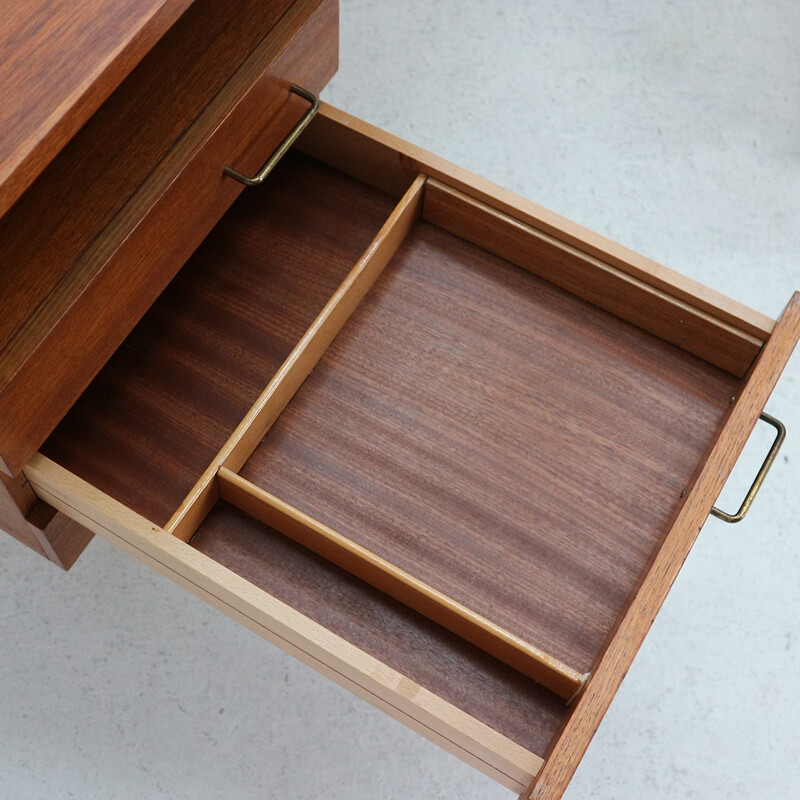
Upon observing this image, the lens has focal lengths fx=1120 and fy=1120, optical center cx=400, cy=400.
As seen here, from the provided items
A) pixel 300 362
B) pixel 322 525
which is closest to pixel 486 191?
pixel 300 362

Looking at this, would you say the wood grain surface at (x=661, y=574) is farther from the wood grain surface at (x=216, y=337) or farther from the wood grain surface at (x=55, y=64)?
the wood grain surface at (x=55, y=64)

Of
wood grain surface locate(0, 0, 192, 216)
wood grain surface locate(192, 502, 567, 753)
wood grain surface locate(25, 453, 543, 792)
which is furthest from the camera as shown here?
wood grain surface locate(192, 502, 567, 753)

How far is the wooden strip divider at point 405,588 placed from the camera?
2.97 feet

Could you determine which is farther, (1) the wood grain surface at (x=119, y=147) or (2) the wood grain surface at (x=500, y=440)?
(2) the wood grain surface at (x=500, y=440)

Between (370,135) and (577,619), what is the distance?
1.60 ft

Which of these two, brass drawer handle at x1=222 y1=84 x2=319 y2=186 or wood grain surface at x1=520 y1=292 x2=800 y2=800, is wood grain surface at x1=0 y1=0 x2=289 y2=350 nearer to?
brass drawer handle at x1=222 y1=84 x2=319 y2=186

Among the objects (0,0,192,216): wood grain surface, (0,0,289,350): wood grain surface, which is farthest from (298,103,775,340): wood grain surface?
(0,0,192,216): wood grain surface

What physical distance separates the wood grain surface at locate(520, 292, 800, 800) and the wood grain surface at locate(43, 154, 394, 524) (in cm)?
40

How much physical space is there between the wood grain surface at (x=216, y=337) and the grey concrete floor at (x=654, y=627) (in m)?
0.27

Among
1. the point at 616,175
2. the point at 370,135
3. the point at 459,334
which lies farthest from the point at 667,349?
the point at 616,175

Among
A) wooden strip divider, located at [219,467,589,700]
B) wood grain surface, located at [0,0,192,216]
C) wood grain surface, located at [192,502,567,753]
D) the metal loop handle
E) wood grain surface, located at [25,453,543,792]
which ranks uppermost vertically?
the metal loop handle

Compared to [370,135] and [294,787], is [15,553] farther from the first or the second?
[370,135]

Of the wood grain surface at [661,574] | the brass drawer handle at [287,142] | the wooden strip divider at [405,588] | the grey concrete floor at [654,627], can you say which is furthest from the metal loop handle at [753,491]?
the brass drawer handle at [287,142]

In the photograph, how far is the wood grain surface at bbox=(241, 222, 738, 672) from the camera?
3.22 ft
